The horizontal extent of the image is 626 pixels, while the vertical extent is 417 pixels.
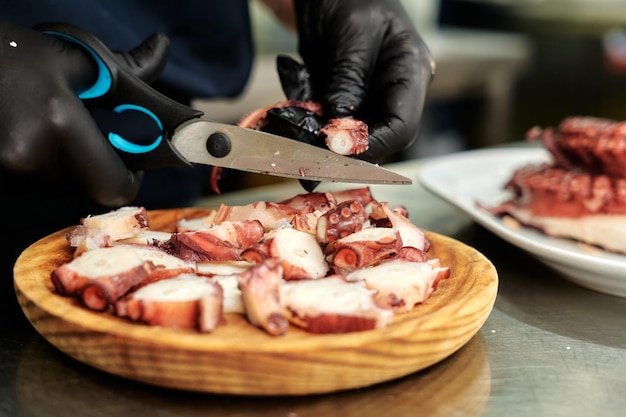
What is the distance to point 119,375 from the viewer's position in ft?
3.18

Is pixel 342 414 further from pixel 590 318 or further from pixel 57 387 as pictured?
pixel 590 318

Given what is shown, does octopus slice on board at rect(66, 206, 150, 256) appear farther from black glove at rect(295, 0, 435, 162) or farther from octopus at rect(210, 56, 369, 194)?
black glove at rect(295, 0, 435, 162)

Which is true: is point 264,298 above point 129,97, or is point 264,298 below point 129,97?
below

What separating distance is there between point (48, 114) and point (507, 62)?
4.09 m

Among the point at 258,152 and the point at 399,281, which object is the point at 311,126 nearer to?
the point at 258,152

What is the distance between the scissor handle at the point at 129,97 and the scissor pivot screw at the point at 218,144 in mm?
47

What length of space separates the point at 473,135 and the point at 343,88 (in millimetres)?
3813

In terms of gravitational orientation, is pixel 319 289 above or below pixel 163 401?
above

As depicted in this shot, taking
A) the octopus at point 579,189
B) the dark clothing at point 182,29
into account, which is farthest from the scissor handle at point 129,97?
the octopus at point 579,189

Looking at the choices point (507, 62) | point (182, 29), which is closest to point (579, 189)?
point (182, 29)

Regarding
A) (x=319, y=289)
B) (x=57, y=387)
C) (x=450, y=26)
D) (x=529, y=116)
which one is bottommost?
(x=529, y=116)

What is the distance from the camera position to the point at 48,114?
3.80ft

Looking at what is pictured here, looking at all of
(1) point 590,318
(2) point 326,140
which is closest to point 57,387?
(2) point 326,140

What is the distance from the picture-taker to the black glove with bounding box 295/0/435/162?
1.39 meters
